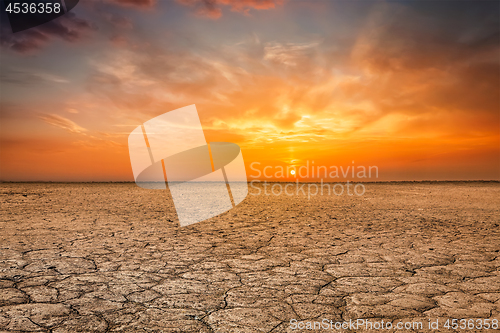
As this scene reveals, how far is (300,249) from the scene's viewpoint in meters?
3.63

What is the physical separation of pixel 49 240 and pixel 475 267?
15.8 feet

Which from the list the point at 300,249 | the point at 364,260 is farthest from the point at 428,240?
the point at 300,249

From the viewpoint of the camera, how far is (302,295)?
7.45 ft

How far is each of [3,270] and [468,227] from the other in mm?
6165

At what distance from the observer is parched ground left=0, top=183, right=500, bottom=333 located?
6.36 ft

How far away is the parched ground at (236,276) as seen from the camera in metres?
1.94

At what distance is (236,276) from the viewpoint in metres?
2.68

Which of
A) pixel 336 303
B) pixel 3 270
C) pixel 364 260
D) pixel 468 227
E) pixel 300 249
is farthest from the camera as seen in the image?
pixel 468 227

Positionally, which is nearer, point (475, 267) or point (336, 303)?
point (336, 303)

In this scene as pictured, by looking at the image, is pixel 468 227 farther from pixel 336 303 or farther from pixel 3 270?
pixel 3 270

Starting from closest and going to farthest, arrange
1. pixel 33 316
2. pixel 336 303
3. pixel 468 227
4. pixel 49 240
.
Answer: pixel 33 316
pixel 336 303
pixel 49 240
pixel 468 227

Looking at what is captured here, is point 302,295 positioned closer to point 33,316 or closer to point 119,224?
point 33,316

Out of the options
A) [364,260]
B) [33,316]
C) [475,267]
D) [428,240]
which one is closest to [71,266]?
[33,316]

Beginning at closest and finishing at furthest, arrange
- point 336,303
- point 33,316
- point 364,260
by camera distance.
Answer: point 33,316 → point 336,303 → point 364,260
